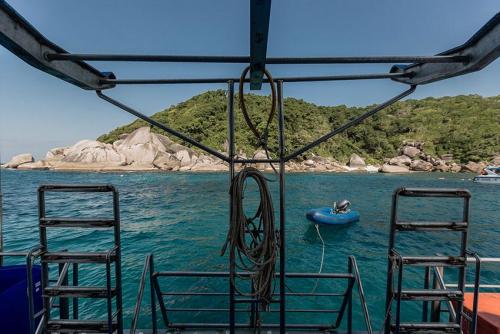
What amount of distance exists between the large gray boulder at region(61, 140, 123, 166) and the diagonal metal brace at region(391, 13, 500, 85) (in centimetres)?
6306

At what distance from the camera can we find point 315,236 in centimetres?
1384

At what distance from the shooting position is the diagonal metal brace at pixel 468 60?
181 centimetres

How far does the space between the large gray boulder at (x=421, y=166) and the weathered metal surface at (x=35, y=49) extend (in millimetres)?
75554

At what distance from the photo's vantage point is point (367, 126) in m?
84.1

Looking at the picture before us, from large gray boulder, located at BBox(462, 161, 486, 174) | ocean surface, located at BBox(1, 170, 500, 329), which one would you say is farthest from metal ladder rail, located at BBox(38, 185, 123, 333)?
large gray boulder, located at BBox(462, 161, 486, 174)

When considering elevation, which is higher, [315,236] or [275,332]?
[275,332]

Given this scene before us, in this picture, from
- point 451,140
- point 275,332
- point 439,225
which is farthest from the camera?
point 451,140

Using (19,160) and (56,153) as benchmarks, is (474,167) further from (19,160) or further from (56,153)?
(19,160)

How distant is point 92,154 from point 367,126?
84.8 metres

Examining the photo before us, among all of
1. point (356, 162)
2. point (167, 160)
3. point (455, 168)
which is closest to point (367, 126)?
point (356, 162)

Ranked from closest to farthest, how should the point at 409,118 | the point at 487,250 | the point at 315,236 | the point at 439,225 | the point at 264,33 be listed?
the point at 264,33, the point at 439,225, the point at 487,250, the point at 315,236, the point at 409,118

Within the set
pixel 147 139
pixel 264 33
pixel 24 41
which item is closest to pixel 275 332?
pixel 264 33

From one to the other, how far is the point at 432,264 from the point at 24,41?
13.0ft

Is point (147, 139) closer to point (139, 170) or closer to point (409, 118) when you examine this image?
point (139, 170)
